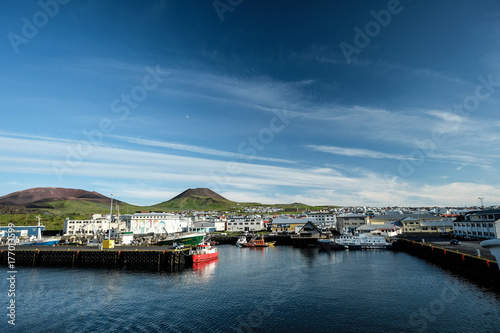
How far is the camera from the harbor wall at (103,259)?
55.0 meters

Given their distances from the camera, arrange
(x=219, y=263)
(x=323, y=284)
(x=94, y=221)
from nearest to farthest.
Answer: (x=323, y=284) → (x=219, y=263) → (x=94, y=221)

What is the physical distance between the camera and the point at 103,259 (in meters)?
58.0

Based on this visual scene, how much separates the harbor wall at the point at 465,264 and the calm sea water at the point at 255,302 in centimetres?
284

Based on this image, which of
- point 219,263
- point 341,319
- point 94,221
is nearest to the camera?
point 341,319

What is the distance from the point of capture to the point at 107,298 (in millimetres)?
32250

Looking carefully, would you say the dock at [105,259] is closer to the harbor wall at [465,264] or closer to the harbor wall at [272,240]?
the harbor wall at [272,240]

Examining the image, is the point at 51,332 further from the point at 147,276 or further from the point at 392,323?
the point at 392,323

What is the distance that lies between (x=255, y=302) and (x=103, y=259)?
42.3 metres

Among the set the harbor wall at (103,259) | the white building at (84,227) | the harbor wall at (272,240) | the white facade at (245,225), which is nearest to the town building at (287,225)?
the harbor wall at (272,240)

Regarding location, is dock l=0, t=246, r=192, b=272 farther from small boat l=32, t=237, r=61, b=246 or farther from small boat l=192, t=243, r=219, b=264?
small boat l=32, t=237, r=61, b=246

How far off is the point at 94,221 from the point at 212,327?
11872cm

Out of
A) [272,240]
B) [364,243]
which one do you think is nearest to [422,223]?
[364,243]

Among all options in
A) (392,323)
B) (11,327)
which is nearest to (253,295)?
(392,323)

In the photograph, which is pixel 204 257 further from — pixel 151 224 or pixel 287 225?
pixel 151 224
